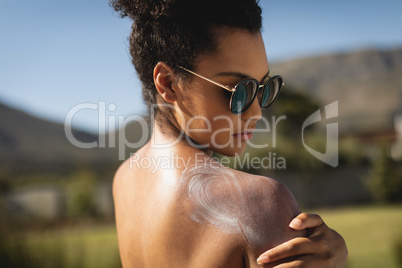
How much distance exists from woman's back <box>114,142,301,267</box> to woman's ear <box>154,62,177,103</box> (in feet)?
0.65

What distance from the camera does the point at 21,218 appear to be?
4703 millimetres

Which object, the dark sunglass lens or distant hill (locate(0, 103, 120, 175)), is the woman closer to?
the dark sunglass lens

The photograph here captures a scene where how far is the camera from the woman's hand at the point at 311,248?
3.51 ft

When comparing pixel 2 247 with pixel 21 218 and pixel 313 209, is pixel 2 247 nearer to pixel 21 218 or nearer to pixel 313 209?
pixel 21 218

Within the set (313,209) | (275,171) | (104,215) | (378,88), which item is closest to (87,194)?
(104,215)

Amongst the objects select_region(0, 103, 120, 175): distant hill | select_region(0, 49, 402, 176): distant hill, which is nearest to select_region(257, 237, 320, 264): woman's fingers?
select_region(0, 49, 402, 176): distant hill

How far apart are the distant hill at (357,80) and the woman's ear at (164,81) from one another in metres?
112

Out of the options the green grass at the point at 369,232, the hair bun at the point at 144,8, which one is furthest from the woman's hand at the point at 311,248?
the green grass at the point at 369,232

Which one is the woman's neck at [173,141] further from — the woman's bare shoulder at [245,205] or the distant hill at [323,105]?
the distant hill at [323,105]

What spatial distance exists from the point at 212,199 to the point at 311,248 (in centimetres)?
31

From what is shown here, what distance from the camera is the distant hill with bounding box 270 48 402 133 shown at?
377 ft

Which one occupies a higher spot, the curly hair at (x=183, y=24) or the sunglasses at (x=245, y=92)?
the curly hair at (x=183, y=24)

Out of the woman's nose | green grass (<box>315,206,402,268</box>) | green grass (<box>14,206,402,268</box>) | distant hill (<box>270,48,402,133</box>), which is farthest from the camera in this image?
distant hill (<box>270,48,402,133</box>)

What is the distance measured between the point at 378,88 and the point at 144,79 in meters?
138
